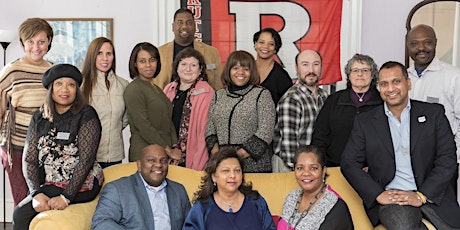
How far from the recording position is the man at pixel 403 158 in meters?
3.76

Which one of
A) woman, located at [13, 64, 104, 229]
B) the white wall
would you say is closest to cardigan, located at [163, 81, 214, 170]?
woman, located at [13, 64, 104, 229]

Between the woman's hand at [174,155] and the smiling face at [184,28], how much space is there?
101 cm

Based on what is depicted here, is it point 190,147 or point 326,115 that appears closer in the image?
point 326,115

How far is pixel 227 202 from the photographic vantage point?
3.77 m

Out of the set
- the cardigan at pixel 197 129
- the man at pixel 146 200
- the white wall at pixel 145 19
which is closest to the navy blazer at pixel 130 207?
the man at pixel 146 200

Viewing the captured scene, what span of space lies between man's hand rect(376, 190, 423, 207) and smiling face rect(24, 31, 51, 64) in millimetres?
2423

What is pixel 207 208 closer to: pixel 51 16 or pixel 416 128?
pixel 416 128

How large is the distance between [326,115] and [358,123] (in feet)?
1.06

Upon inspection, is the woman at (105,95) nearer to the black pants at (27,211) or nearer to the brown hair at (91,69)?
the brown hair at (91,69)

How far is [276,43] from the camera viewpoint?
478cm

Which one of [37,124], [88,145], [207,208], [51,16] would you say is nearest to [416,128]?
[207,208]

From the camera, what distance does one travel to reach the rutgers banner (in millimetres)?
6047

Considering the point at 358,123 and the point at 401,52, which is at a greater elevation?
the point at 401,52

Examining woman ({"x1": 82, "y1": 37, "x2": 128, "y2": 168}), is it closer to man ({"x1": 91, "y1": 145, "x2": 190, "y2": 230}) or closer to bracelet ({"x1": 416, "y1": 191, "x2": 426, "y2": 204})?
man ({"x1": 91, "y1": 145, "x2": 190, "y2": 230})
